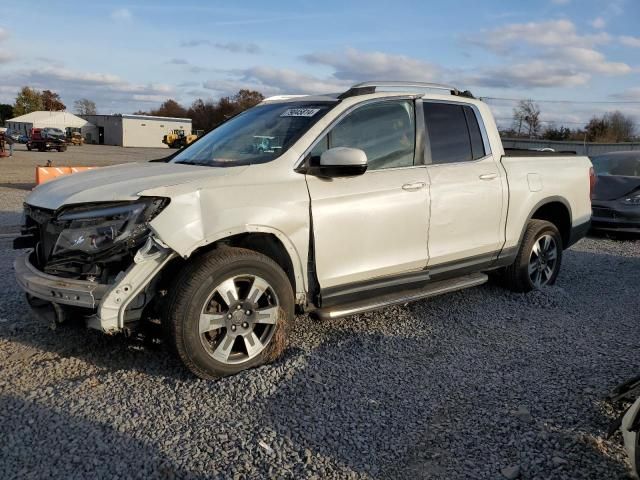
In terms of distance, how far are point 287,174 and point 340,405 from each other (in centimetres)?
160

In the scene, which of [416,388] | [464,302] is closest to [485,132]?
[464,302]

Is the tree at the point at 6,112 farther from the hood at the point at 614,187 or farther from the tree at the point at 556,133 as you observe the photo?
the hood at the point at 614,187

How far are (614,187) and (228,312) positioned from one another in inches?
348

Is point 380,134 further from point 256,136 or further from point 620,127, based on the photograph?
point 620,127

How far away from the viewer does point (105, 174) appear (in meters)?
4.16

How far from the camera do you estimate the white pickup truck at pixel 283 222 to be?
11.4ft

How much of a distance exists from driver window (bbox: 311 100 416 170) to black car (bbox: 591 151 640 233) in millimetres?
6429

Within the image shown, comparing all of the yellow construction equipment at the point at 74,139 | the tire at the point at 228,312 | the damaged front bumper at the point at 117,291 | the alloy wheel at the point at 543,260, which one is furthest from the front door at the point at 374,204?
the yellow construction equipment at the point at 74,139

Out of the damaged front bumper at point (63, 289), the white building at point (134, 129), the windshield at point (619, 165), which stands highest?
the white building at point (134, 129)

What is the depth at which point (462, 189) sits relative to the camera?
4930 mm

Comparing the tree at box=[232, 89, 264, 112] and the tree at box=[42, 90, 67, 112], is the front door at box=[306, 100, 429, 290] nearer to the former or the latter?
the tree at box=[232, 89, 264, 112]

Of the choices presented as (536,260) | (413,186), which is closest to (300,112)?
(413,186)

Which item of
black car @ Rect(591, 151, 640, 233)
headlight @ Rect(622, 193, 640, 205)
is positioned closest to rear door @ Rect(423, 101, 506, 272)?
black car @ Rect(591, 151, 640, 233)

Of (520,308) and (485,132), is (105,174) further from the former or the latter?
(520,308)
